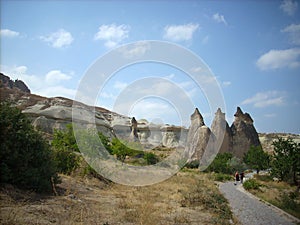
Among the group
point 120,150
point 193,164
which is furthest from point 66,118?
point 193,164

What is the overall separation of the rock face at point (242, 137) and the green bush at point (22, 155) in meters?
51.8

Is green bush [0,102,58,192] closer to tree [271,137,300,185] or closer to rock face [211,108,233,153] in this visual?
tree [271,137,300,185]

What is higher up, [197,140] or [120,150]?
[197,140]

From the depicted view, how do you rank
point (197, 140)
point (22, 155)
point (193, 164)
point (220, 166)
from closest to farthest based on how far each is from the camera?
1. point (22, 155)
2. point (220, 166)
3. point (193, 164)
4. point (197, 140)

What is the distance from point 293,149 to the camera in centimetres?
2878

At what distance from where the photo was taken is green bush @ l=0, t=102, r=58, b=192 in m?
9.57

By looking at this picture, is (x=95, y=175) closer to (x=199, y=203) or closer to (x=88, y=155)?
(x=88, y=155)

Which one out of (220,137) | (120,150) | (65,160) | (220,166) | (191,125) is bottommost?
(220,166)

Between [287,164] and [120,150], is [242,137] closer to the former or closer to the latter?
[287,164]

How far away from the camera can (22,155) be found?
10.0 meters

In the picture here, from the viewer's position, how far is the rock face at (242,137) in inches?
2235

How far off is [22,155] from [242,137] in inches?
2127

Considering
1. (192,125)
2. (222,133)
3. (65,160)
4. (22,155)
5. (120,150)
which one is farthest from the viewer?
(192,125)

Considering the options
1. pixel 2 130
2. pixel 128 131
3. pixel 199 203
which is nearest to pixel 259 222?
pixel 199 203
